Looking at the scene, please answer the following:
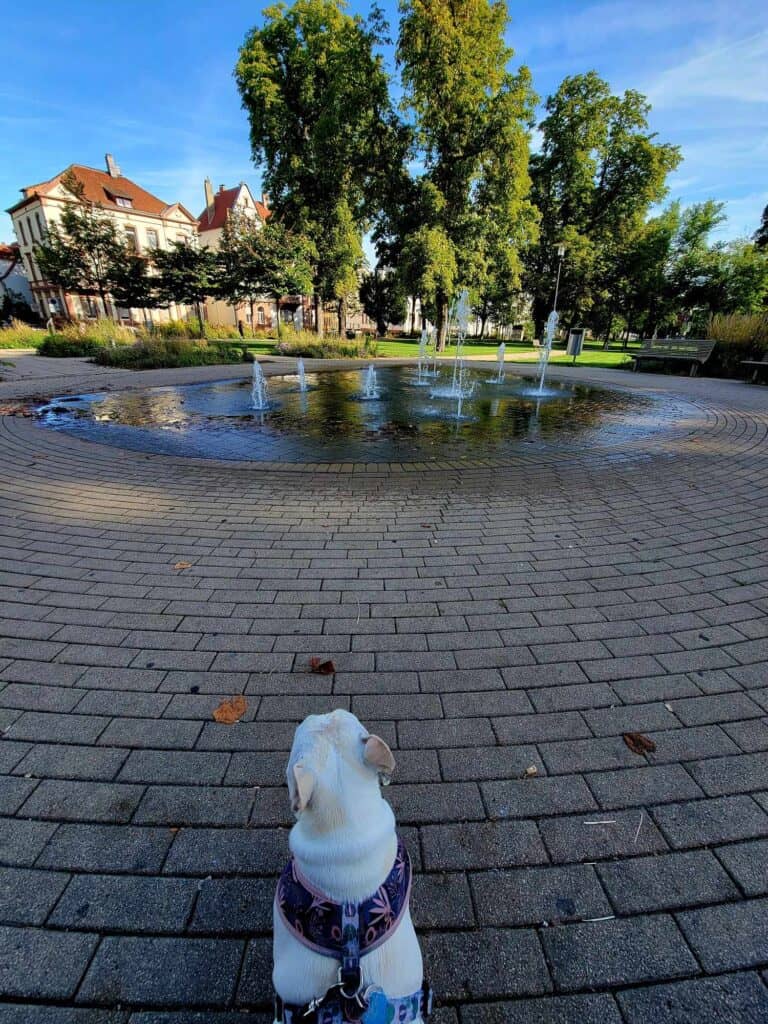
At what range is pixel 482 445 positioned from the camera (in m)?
7.59

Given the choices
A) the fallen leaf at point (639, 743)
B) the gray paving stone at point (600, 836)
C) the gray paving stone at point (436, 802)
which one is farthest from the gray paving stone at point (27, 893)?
the fallen leaf at point (639, 743)

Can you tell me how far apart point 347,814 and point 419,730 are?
1.23 metres

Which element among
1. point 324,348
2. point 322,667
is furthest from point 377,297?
point 322,667

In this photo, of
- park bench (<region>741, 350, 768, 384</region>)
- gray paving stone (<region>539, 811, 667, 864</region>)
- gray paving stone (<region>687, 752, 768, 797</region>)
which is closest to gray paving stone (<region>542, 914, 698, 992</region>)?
gray paving stone (<region>539, 811, 667, 864</region>)

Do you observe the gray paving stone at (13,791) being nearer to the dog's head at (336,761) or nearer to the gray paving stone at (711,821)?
the dog's head at (336,761)

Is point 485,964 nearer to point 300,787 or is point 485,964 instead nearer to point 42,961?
point 300,787

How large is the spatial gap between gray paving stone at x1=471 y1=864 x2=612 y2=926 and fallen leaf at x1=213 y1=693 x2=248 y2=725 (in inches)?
49.6

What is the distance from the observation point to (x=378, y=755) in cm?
108

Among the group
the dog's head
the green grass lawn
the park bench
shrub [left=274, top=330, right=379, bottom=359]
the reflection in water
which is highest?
the dog's head

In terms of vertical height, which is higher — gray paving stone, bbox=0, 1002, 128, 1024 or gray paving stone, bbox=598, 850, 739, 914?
gray paving stone, bbox=0, 1002, 128, 1024

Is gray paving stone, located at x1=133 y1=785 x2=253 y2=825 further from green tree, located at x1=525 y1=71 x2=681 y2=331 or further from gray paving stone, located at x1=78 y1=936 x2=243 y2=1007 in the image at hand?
green tree, located at x1=525 y1=71 x2=681 y2=331

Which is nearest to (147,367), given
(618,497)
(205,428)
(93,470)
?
(205,428)

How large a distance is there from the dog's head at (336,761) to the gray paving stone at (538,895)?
0.85 metres

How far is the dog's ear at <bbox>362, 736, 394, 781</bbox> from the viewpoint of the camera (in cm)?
107
